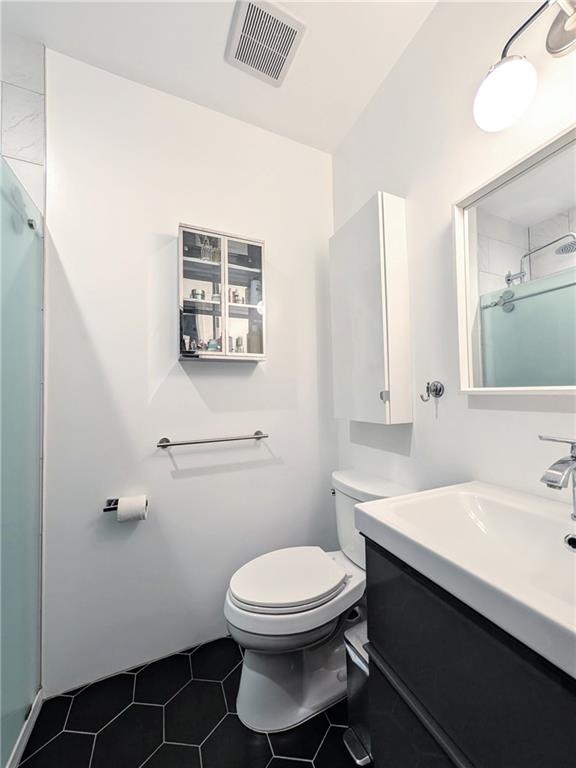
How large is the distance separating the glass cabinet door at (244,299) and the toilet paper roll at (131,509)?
2.39 feet

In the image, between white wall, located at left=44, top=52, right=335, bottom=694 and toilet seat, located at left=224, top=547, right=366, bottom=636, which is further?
white wall, located at left=44, top=52, right=335, bottom=694

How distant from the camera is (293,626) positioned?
1006mm

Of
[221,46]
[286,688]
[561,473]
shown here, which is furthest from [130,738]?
[221,46]

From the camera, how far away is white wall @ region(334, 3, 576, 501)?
2.72 ft

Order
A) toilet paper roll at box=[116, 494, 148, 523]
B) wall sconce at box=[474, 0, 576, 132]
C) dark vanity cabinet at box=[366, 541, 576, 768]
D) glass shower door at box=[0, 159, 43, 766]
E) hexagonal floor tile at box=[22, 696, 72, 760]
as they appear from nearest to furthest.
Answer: dark vanity cabinet at box=[366, 541, 576, 768] → wall sconce at box=[474, 0, 576, 132] → glass shower door at box=[0, 159, 43, 766] → hexagonal floor tile at box=[22, 696, 72, 760] → toilet paper roll at box=[116, 494, 148, 523]

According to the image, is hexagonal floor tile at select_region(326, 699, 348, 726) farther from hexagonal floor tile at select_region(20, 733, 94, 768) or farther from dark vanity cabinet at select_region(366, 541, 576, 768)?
hexagonal floor tile at select_region(20, 733, 94, 768)

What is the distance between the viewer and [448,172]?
3.61 feet

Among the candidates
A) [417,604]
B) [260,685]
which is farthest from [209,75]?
[260,685]

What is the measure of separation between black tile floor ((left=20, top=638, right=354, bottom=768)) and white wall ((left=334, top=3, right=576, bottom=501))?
0.92m

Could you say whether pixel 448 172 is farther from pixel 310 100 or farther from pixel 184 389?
pixel 184 389

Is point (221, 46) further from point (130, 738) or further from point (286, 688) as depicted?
point (130, 738)

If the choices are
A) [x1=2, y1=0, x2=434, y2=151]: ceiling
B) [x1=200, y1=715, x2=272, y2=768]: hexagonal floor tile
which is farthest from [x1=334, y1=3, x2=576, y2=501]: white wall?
[x1=200, y1=715, x2=272, y2=768]: hexagonal floor tile

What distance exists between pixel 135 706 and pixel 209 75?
100 inches

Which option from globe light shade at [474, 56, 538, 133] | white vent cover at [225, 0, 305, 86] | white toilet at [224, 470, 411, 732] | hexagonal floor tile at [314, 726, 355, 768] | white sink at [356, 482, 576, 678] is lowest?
hexagonal floor tile at [314, 726, 355, 768]
